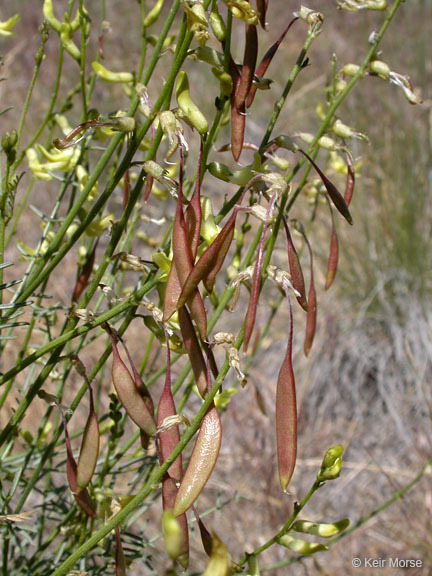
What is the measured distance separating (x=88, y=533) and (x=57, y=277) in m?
3.00

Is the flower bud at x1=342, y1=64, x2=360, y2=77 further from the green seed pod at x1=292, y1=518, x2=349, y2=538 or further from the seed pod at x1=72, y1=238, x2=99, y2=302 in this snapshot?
the green seed pod at x1=292, y1=518, x2=349, y2=538

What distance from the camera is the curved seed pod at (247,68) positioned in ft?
2.36

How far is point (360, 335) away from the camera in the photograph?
10.5 ft

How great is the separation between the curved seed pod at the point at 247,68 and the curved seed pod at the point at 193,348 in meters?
0.26

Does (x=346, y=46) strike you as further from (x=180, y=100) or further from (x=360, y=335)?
(x=180, y=100)

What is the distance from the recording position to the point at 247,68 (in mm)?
721

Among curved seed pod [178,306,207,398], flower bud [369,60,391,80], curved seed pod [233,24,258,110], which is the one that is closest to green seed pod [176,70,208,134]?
curved seed pod [233,24,258,110]

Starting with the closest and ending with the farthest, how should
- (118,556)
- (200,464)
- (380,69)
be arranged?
(200,464)
(118,556)
(380,69)

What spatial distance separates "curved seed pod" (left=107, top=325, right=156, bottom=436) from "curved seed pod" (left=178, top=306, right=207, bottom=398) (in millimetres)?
94

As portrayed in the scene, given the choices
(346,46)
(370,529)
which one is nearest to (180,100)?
(370,529)

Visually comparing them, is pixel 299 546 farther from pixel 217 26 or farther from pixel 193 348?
pixel 217 26

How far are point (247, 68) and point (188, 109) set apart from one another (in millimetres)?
83

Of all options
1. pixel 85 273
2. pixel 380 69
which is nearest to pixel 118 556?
pixel 85 273

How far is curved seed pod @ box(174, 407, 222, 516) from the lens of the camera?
624mm
